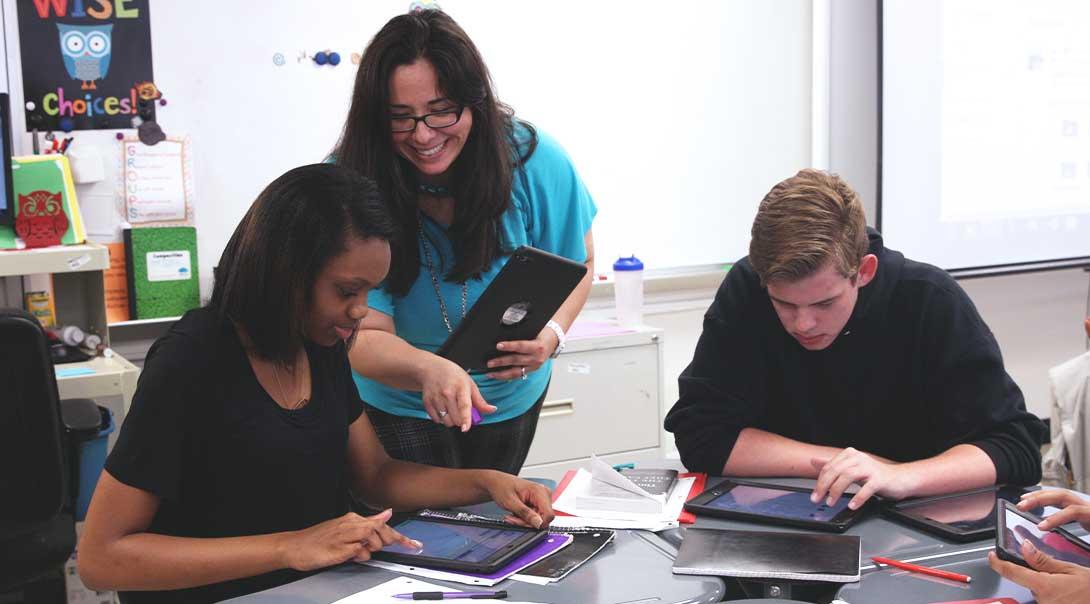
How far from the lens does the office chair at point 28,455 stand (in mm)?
1800

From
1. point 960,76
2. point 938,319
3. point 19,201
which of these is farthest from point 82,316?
point 960,76

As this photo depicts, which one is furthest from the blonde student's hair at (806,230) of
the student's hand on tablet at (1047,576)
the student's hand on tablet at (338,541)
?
the student's hand on tablet at (338,541)

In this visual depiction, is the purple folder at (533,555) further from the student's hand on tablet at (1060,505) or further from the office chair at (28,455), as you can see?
the office chair at (28,455)

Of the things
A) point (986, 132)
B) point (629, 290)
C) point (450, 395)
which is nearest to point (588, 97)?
point (629, 290)

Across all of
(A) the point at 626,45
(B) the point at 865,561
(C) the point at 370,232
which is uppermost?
(A) the point at 626,45

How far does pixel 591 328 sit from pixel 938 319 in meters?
1.52

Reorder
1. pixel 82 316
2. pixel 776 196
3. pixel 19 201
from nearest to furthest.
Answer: pixel 776 196 → pixel 19 201 → pixel 82 316

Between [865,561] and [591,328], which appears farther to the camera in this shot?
[591,328]

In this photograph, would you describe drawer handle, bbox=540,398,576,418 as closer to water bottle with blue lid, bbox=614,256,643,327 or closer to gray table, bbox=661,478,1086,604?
water bottle with blue lid, bbox=614,256,643,327

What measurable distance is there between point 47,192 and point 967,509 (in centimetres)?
213

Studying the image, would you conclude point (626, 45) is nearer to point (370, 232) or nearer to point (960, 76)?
point (960, 76)

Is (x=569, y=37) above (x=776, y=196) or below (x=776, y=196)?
above

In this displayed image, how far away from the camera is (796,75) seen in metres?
3.53

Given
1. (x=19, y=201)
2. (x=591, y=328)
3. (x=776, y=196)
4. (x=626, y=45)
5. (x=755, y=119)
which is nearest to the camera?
(x=776, y=196)
